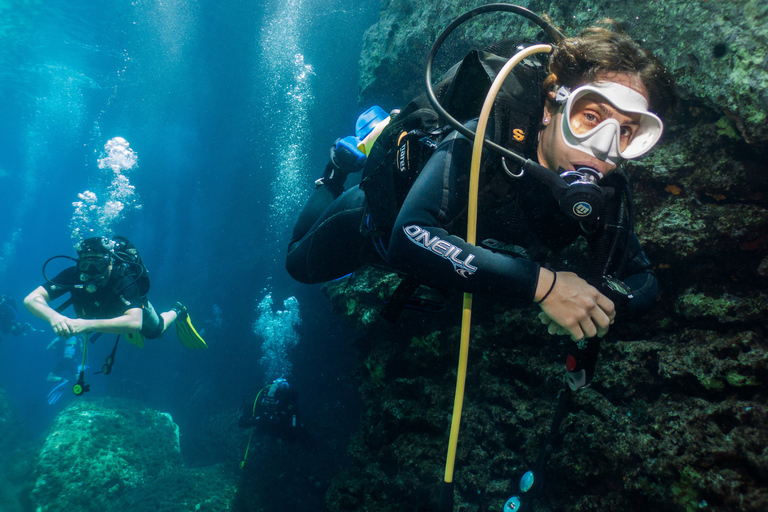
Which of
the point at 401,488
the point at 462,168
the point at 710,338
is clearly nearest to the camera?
the point at 462,168

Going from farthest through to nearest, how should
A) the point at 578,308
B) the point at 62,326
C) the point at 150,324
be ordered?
the point at 150,324 < the point at 62,326 < the point at 578,308

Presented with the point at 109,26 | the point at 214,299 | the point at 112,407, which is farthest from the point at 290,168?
the point at 112,407

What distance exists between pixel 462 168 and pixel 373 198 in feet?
2.43

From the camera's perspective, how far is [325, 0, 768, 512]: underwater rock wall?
1.76 m

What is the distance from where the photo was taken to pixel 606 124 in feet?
4.32

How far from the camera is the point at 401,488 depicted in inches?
129

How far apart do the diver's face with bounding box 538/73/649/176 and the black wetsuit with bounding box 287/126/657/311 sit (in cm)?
18

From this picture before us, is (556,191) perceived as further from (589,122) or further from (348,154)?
(348,154)

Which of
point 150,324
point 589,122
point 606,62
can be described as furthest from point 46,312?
point 606,62

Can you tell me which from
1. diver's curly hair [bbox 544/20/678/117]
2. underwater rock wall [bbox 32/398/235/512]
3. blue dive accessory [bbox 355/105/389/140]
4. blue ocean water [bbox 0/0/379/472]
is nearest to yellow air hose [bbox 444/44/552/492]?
diver's curly hair [bbox 544/20/678/117]

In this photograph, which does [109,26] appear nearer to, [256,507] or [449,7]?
[449,7]

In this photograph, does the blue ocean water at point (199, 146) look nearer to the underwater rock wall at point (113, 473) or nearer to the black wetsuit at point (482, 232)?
the underwater rock wall at point (113, 473)

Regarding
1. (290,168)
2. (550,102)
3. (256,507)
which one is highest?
(290,168)

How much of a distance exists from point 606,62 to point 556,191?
74 centimetres
